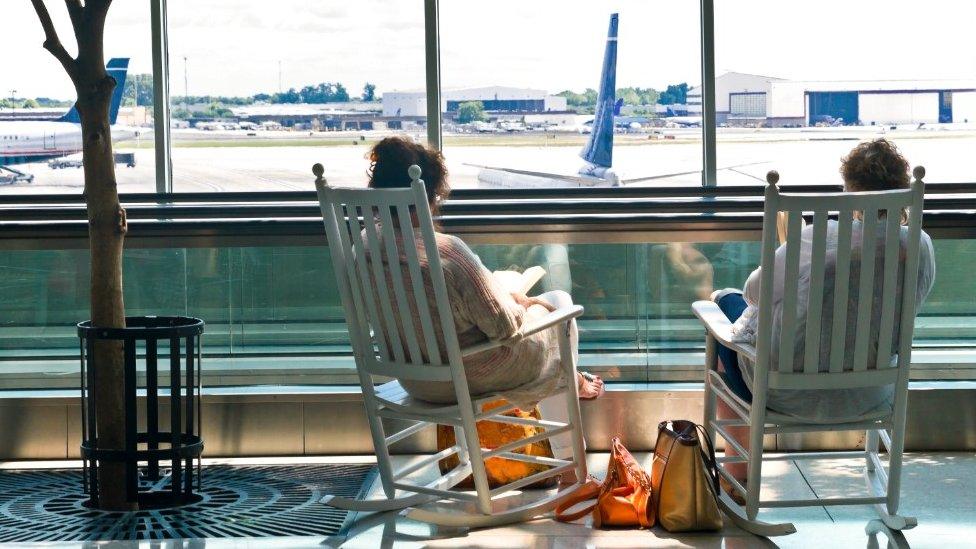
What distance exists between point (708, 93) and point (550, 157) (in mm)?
729

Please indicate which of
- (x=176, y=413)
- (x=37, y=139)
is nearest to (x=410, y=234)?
(x=176, y=413)

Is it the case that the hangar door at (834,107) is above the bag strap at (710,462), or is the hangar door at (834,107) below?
above

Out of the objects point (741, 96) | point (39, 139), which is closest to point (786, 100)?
point (741, 96)

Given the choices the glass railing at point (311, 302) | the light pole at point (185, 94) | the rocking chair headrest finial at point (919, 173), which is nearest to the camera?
the rocking chair headrest finial at point (919, 173)

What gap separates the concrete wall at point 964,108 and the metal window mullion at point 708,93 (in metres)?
1.01

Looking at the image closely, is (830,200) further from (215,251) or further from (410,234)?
(215,251)

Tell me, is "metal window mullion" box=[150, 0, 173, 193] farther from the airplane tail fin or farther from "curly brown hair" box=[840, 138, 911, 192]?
"curly brown hair" box=[840, 138, 911, 192]

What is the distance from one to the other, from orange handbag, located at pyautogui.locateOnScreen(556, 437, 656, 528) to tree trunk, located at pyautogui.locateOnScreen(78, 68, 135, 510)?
143cm

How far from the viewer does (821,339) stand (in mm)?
3594

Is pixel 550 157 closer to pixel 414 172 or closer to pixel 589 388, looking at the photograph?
pixel 589 388

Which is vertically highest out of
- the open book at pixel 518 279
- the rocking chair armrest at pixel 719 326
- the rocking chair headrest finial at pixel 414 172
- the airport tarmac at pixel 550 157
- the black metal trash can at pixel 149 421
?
the airport tarmac at pixel 550 157

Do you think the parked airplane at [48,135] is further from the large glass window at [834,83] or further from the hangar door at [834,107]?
the hangar door at [834,107]

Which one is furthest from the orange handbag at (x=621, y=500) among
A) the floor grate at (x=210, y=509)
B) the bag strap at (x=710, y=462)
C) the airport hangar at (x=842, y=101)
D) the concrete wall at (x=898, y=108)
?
the concrete wall at (x=898, y=108)

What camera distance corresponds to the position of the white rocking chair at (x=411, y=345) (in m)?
3.61
